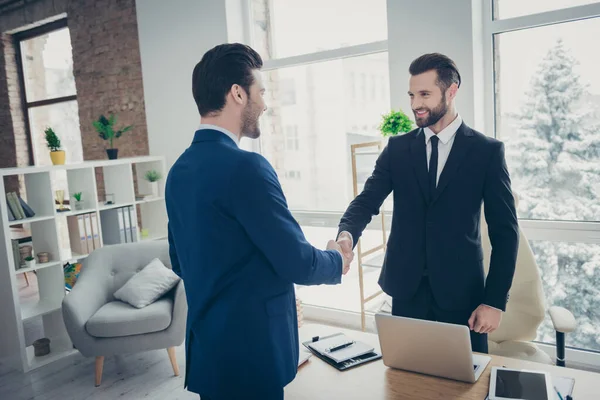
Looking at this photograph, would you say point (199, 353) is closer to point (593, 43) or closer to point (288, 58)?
point (593, 43)

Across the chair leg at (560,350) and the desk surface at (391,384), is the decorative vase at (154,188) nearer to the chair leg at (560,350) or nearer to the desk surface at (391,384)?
the desk surface at (391,384)

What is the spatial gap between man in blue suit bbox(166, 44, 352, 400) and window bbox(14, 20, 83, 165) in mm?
5225

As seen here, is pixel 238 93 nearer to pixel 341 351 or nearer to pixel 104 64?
pixel 341 351

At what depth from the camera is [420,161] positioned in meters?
2.04

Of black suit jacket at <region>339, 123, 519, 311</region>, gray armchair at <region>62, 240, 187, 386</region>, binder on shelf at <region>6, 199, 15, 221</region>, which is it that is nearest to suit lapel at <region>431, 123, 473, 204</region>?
black suit jacket at <region>339, 123, 519, 311</region>

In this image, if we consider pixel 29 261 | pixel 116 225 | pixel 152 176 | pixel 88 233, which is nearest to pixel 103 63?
pixel 152 176

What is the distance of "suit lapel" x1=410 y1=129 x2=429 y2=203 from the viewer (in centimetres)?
200

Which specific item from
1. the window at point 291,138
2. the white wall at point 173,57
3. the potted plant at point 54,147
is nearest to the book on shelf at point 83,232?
the potted plant at point 54,147

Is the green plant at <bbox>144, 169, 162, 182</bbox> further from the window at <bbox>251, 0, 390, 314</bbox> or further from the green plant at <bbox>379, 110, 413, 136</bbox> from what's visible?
the green plant at <bbox>379, 110, 413, 136</bbox>

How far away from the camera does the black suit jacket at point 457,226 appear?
188 centimetres

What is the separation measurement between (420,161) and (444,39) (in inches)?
65.7

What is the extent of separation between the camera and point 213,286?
4.62ft

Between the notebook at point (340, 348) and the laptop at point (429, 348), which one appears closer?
the laptop at point (429, 348)

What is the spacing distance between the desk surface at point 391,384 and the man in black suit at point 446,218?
297mm
